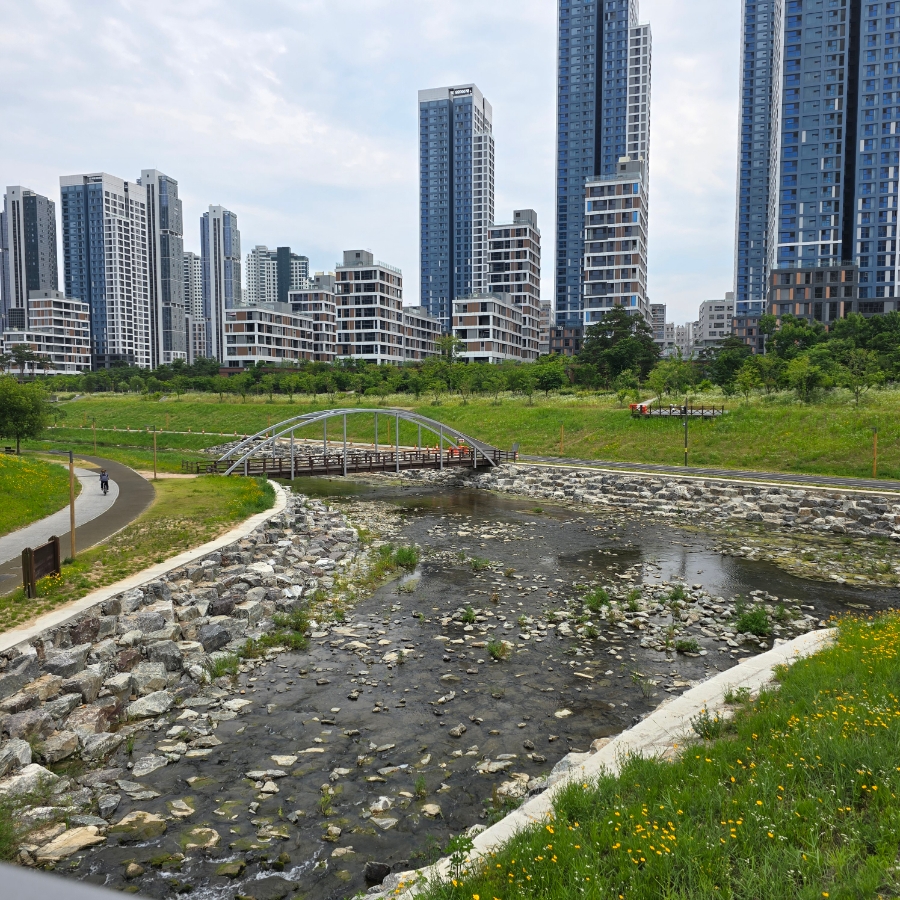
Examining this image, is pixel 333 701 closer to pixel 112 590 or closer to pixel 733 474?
pixel 112 590

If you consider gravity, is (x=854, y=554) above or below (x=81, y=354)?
below

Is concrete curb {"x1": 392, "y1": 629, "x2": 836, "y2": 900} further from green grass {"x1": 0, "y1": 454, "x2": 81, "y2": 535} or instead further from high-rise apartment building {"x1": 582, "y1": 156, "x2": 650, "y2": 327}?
high-rise apartment building {"x1": 582, "y1": 156, "x2": 650, "y2": 327}

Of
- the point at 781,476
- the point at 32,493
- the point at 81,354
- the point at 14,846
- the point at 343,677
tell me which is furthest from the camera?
the point at 81,354

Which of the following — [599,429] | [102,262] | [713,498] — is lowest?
[713,498]

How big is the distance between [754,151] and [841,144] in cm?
6930

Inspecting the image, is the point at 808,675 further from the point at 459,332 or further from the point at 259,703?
the point at 459,332

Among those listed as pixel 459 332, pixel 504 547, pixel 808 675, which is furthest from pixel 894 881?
pixel 459 332

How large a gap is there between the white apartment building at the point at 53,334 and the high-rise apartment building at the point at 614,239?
106048 millimetres

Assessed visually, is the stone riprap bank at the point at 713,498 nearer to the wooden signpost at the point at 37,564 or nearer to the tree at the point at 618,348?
the wooden signpost at the point at 37,564

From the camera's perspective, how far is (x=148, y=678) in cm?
1345

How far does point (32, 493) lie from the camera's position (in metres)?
26.1

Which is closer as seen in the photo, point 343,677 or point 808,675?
point 808,675

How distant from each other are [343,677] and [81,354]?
167840mm

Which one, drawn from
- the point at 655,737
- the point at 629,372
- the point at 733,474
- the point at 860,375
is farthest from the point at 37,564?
the point at 629,372
